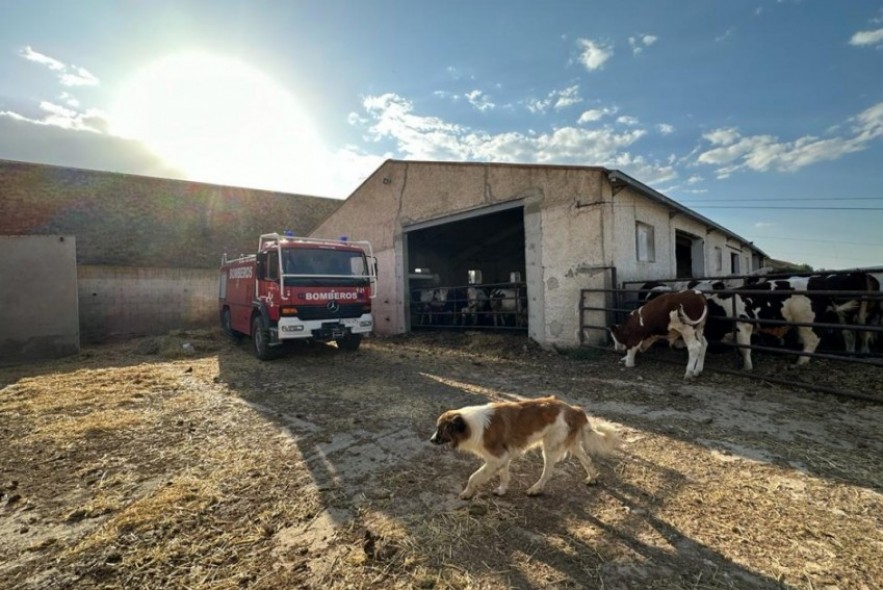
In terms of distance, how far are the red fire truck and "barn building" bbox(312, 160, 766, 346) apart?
11.4 ft

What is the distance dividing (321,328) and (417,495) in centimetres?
615

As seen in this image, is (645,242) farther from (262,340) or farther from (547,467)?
(262,340)

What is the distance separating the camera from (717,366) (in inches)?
277

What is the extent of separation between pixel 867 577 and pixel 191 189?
28.0m

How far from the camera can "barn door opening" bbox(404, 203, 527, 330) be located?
11744 millimetres

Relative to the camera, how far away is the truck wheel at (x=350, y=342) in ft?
32.4

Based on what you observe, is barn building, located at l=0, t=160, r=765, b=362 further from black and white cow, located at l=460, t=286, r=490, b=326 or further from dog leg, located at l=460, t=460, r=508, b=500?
dog leg, located at l=460, t=460, r=508, b=500

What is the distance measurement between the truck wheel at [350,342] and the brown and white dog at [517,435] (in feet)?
23.4

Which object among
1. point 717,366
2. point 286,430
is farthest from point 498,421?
point 717,366

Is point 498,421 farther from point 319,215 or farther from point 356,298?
point 319,215

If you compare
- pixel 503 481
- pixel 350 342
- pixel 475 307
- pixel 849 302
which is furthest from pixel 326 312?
pixel 849 302

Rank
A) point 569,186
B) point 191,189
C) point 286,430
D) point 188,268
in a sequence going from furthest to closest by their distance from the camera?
point 191,189, point 188,268, point 569,186, point 286,430

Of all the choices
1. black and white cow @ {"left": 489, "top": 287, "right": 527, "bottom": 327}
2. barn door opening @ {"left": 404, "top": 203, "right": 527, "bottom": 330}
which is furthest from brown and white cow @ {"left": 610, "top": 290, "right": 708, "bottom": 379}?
black and white cow @ {"left": 489, "top": 287, "right": 527, "bottom": 327}

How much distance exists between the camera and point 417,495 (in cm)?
309
